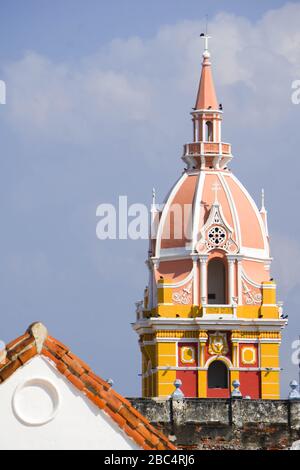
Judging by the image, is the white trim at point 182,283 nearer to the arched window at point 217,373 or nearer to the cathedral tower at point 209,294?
the cathedral tower at point 209,294

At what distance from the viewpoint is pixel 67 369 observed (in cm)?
1454

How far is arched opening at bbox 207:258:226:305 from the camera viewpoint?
177ft

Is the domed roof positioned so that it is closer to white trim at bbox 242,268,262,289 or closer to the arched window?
white trim at bbox 242,268,262,289

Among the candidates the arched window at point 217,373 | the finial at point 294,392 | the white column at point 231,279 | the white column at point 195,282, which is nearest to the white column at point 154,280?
the white column at point 195,282

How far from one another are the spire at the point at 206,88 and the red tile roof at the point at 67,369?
40689 millimetres

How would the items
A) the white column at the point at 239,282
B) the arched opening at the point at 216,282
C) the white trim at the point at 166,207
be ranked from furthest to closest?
the arched opening at the point at 216,282 → the white trim at the point at 166,207 → the white column at the point at 239,282

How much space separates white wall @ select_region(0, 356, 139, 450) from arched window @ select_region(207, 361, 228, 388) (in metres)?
38.5

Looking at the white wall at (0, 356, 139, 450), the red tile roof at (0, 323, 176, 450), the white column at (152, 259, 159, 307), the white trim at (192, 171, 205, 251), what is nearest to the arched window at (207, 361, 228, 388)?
the white column at (152, 259, 159, 307)

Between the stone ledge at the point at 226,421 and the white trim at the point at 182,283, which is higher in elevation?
the white trim at the point at 182,283

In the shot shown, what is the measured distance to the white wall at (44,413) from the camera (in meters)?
14.4

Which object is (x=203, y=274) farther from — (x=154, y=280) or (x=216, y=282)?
(x=154, y=280)

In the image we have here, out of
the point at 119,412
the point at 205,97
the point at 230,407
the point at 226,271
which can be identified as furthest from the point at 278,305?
the point at 119,412
